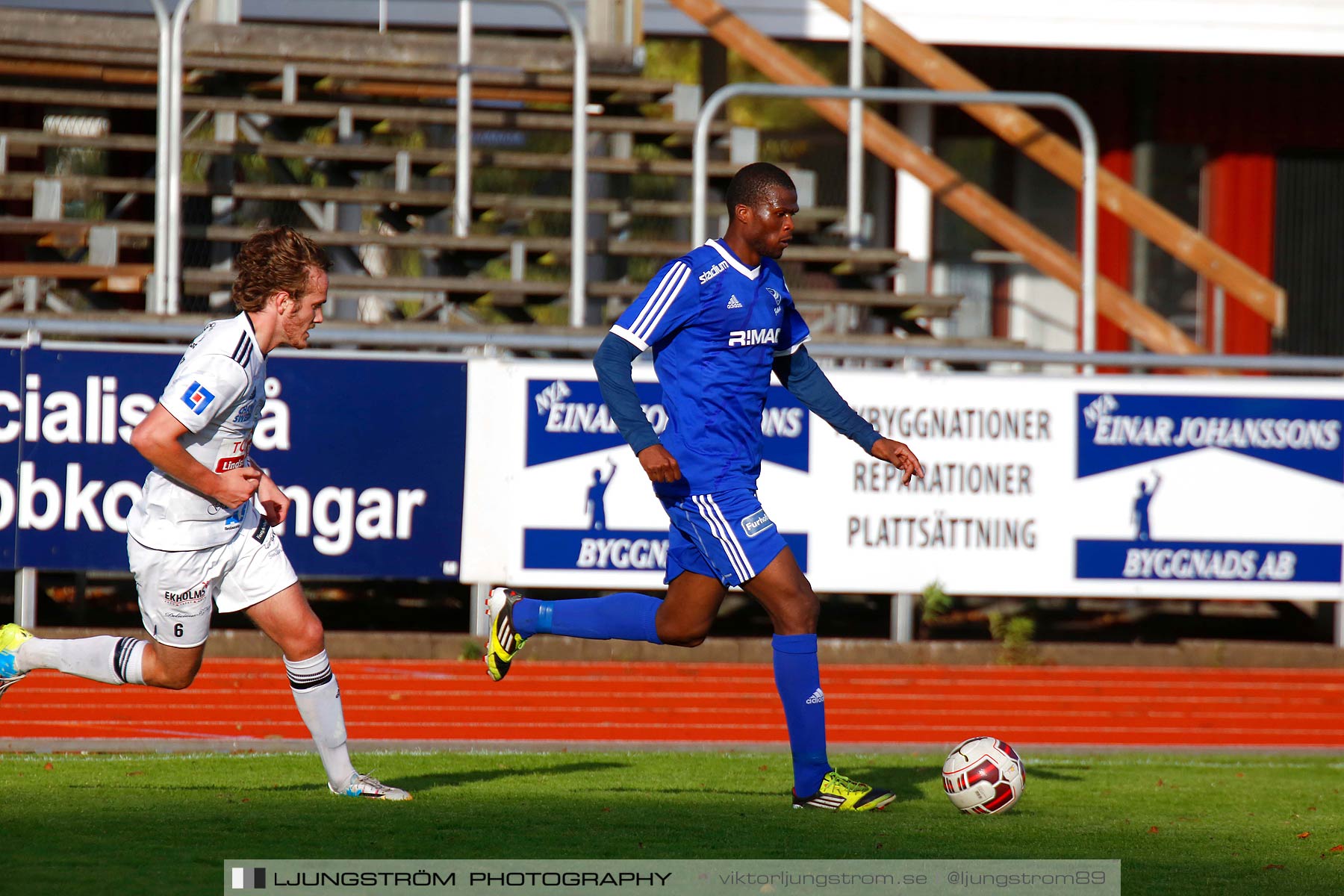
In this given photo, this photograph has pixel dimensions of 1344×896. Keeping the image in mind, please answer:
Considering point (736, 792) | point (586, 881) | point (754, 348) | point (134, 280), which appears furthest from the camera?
point (134, 280)

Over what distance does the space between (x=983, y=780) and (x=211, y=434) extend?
2.87 metres

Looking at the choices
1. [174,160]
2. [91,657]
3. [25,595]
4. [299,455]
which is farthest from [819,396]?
[174,160]

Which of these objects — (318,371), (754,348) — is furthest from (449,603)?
(754,348)

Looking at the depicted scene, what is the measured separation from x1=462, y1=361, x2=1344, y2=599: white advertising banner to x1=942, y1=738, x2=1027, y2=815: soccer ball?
426 cm

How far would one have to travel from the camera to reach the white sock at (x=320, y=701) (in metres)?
5.78

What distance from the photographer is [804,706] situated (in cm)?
588

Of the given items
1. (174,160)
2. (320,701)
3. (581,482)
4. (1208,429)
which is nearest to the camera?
(320,701)

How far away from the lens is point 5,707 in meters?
8.62

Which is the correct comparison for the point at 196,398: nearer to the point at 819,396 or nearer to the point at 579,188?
the point at 819,396

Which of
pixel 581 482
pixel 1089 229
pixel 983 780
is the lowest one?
pixel 983 780

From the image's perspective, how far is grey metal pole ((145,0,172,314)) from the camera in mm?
11445

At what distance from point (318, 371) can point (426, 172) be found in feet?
17.6

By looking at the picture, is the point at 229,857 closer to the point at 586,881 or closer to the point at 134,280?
the point at 586,881

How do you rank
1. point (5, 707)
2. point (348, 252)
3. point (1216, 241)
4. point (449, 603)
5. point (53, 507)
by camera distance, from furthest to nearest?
point (1216, 241)
point (348, 252)
point (449, 603)
point (53, 507)
point (5, 707)
